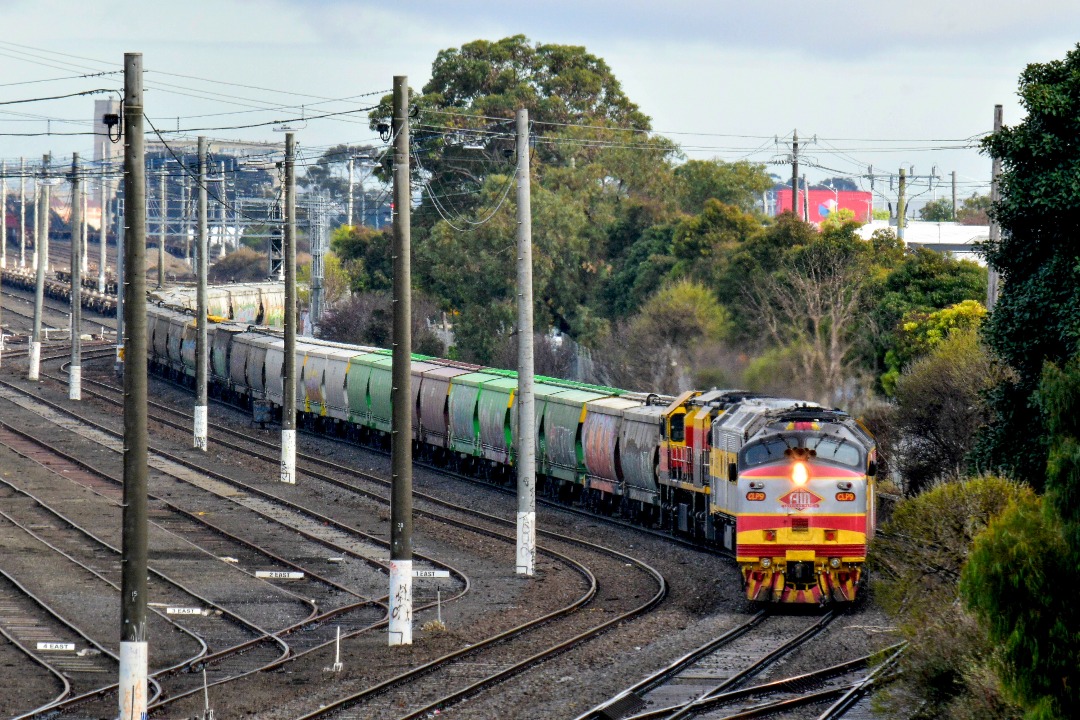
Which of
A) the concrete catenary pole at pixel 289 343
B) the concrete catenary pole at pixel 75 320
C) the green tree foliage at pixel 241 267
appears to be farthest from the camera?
the green tree foliage at pixel 241 267

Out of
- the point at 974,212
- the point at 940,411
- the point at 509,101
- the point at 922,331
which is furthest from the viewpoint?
the point at 974,212

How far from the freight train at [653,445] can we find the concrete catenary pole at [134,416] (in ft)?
33.3

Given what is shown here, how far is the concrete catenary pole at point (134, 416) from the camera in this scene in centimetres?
1669

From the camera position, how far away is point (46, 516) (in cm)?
3516

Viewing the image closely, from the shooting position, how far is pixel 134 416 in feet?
56.2

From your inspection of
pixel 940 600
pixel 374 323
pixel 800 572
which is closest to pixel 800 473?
pixel 800 572

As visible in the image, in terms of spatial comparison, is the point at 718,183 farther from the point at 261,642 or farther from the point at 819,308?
the point at 261,642

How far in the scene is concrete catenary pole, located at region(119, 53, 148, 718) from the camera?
657 inches

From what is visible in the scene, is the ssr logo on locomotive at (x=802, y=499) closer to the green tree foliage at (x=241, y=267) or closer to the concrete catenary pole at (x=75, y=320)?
the concrete catenary pole at (x=75, y=320)

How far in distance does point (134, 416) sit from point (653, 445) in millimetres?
16768

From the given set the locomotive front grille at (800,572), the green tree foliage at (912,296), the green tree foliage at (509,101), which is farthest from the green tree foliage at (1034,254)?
the green tree foliage at (509,101)

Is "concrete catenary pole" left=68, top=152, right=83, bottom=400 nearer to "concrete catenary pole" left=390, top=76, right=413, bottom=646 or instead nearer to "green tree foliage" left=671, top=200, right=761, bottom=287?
"green tree foliage" left=671, top=200, right=761, bottom=287

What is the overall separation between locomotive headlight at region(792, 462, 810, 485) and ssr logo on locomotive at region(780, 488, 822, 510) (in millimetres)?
128

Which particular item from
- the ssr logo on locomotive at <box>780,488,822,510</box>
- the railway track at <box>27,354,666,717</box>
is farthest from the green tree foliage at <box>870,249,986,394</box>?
the ssr logo on locomotive at <box>780,488,822,510</box>
